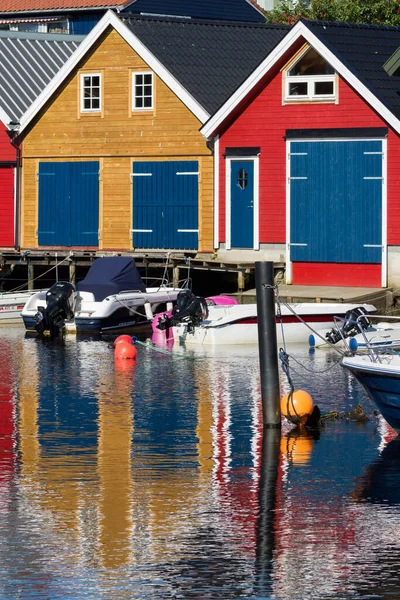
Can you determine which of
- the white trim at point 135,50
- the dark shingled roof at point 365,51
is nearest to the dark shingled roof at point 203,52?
the white trim at point 135,50

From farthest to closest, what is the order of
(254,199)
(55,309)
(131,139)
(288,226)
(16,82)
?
(16,82), (131,139), (254,199), (288,226), (55,309)

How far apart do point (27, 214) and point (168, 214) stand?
16.7 ft

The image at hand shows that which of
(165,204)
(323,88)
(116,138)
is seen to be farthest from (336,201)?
(116,138)

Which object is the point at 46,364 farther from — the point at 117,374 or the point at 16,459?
the point at 16,459

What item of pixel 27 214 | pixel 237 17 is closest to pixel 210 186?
pixel 27 214

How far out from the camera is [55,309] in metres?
32.7

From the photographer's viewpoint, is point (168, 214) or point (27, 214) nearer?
point (168, 214)

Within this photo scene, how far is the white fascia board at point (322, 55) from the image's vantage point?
113 ft

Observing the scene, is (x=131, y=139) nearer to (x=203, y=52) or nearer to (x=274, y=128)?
(x=203, y=52)

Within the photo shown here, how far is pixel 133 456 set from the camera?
18.8 m

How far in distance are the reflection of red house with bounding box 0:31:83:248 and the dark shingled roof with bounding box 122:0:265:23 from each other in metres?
13.0

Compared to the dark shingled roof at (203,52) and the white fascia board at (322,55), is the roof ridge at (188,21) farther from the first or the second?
the white fascia board at (322,55)

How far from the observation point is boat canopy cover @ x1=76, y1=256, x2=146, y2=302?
3375 centimetres

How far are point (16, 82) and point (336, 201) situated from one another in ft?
46.2
